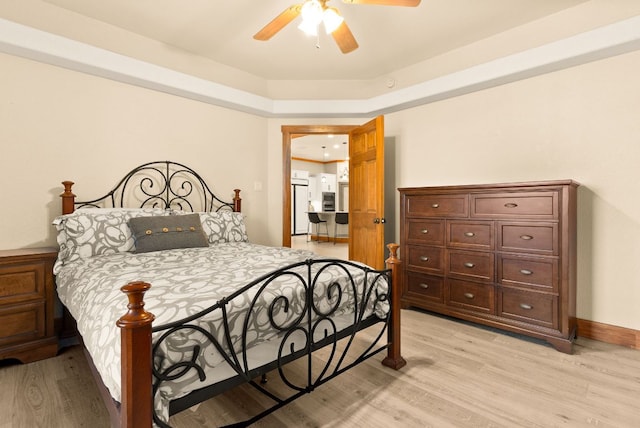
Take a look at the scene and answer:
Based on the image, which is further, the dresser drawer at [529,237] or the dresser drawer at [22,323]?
the dresser drawer at [529,237]

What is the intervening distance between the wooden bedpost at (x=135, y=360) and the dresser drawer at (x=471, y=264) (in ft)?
8.54

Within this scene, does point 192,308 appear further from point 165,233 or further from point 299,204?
point 299,204

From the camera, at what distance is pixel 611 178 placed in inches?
100

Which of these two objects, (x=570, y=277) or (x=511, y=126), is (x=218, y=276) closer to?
(x=570, y=277)

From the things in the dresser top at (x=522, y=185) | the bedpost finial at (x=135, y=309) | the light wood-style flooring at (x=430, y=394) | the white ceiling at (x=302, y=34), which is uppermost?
the white ceiling at (x=302, y=34)

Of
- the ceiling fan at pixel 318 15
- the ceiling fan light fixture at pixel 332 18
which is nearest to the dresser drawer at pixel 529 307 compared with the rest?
the ceiling fan at pixel 318 15

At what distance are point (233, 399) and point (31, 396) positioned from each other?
44.7 inches

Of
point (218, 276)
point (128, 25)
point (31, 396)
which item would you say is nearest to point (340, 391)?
point (218, 276)

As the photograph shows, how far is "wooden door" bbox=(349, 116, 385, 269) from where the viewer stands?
352cm

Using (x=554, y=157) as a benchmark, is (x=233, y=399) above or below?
below

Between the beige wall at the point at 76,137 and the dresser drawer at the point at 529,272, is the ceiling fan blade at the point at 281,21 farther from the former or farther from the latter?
the dresser drawer at the point at 529,272

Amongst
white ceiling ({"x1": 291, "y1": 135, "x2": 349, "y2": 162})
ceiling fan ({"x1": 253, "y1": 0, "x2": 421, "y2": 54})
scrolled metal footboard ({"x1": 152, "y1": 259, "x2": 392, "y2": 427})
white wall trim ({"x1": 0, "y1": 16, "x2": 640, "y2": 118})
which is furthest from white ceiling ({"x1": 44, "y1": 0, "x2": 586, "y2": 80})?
white ceiling ({"x1": 291, "y1": 135, "x2": 349, "y2": 162})

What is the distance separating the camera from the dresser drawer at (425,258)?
9.95ft

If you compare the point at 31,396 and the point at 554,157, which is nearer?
the point at 31,396
